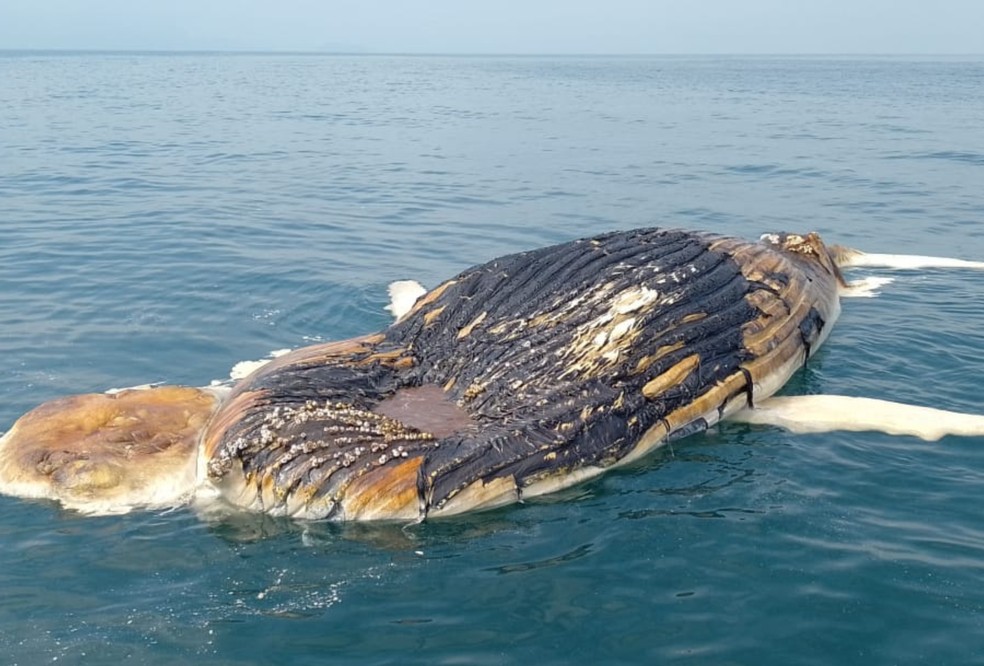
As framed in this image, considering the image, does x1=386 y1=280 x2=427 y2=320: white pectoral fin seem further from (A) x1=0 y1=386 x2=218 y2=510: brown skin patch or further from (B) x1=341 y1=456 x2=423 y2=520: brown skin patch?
(B) x1=341 y1=456 x2=423 y2=520: brown skin patch

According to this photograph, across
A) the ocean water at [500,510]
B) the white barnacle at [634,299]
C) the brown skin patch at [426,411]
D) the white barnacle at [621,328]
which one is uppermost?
the white barnacle at [634,299]

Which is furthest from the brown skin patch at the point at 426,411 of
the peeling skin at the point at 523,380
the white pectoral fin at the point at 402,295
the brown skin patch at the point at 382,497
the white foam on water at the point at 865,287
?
the white foam on water at the point at 865,287

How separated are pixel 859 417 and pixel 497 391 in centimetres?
345

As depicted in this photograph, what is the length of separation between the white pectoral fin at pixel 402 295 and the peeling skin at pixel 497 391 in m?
2.94

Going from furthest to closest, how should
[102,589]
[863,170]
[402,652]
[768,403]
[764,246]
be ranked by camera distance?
1. [863,170]
2. [764,246]
3. [768,403]
4. [102,589]
5. [402,652]

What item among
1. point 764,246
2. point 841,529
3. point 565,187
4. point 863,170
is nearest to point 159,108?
point 565,187

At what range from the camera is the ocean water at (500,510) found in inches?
249

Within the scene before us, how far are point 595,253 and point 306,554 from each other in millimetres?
4297

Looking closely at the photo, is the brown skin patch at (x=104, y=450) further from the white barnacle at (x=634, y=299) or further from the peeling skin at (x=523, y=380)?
the white barnacle at (x=634, y=299)

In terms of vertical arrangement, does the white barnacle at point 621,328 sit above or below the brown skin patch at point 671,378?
above

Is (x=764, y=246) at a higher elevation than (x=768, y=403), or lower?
higher

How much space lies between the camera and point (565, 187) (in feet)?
86.3

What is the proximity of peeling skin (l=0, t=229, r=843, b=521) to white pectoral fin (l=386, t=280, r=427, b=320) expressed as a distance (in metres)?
2.94

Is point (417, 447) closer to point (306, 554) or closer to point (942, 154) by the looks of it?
point (306, 554)
